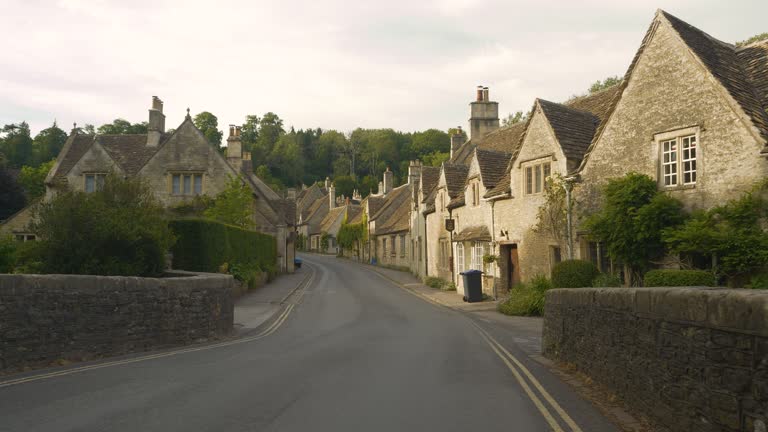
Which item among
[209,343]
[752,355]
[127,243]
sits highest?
[127,243]

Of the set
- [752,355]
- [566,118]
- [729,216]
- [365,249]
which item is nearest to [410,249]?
[365,249]

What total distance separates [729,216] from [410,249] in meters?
32.7

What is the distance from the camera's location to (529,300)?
2042 centimetres

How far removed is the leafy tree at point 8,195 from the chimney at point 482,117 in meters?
36.4

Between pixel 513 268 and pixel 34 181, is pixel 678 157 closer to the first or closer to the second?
pixel 513 268

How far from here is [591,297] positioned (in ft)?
30.4

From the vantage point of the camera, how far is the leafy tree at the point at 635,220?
54.1 ft

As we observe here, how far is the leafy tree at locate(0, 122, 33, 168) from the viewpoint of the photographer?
3332 inches

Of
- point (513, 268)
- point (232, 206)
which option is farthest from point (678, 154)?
point (232, 206)

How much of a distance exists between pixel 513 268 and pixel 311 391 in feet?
61.0

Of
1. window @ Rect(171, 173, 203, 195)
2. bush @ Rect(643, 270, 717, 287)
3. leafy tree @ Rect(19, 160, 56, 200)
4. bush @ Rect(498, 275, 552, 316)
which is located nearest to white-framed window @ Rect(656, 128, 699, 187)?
bush @ Rect(643, 270, 717, 287)

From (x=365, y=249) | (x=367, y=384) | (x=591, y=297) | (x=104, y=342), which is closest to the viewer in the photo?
(x=367, y=384)

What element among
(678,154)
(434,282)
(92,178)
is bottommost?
(434,282)

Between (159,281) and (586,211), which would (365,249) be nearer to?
(586,211)
